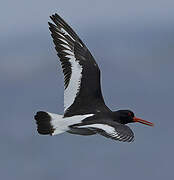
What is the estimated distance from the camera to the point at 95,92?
19172 mm

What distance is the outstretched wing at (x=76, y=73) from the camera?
19.0 meters

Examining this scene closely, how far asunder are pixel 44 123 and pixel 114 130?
1.67 meters

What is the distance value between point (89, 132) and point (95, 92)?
1.37m

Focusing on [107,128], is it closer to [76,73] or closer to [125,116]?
[125,116]

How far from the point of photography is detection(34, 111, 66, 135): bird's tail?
1792cm

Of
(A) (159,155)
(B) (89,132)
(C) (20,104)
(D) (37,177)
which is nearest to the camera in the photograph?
(B) (89,132)

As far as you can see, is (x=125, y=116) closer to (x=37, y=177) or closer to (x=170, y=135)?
(x=37, y=177)

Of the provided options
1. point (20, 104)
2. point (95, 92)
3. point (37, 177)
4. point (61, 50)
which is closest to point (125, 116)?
point (95, 92)

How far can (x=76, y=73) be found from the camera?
19.5m

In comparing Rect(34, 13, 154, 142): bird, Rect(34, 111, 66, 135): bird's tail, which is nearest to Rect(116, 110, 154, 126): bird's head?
Rect(34, 13, 154, 142): bird

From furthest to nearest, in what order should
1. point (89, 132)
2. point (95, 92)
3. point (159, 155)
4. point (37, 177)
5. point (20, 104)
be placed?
point (20, 104) < point (159, 155) < point (37, 177) < point (95, 92) < point (89, 132)

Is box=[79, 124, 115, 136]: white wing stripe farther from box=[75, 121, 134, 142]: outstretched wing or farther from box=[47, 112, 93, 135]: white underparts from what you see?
box=[47, 112, 93, 135]: white underparts

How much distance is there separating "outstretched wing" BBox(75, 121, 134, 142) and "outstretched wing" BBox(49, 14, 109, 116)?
1.17 m

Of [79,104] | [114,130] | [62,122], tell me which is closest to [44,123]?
[62,122]
